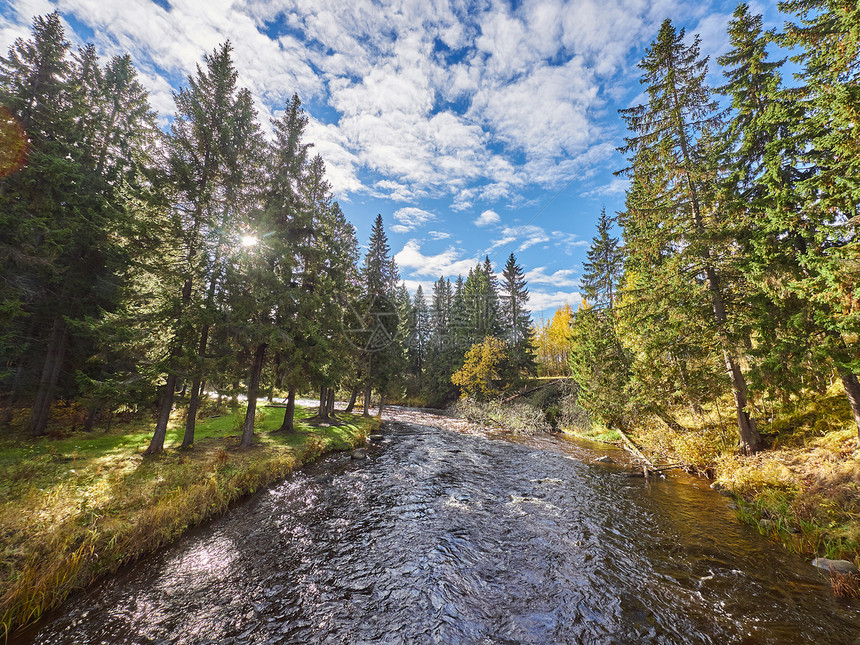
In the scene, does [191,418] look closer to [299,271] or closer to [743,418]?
[299,271]

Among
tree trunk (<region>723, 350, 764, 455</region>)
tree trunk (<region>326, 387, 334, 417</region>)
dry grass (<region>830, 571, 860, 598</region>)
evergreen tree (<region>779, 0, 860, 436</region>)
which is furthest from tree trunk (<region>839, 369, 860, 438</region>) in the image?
tree trunk (<region>326, 387, 334, 417</region>)

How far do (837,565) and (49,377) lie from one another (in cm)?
2903

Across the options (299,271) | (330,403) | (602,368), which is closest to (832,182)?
(602,368)

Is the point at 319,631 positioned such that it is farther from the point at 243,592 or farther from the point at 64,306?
the point at 64,306

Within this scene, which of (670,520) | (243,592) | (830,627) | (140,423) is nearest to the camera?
(830,627)

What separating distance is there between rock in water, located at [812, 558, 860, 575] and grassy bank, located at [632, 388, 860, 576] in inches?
9.3

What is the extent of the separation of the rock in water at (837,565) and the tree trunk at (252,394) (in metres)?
19.7

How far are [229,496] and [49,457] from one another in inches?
289

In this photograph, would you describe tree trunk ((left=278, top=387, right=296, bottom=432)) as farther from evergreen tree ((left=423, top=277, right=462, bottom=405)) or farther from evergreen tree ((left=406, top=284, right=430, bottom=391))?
evergreen tree ((left=406, top=284, right=430, bottom=391))

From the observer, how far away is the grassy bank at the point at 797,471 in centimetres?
760

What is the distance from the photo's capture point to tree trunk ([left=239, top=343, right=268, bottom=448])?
15.2 metres

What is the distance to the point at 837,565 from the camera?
660 centimetres

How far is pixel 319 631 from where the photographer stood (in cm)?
558

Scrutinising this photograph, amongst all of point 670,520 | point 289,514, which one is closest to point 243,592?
point 289,514
